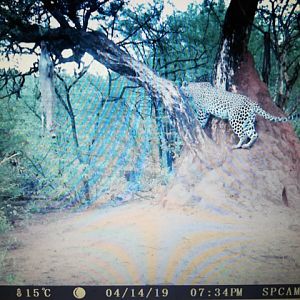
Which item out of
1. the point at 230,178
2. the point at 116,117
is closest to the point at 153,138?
the point at 116,117

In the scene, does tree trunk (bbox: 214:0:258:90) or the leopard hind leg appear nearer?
tree trunk (bbox: 214:0:258:90)

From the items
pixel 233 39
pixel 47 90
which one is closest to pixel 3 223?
pixel 47 90

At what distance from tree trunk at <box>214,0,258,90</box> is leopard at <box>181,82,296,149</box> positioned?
0.06m

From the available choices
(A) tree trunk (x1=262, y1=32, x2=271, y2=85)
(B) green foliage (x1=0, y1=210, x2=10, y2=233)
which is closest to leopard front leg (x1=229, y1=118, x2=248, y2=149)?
(A) tree trunk (x1=262, y1=32, x2=271, y2=85)

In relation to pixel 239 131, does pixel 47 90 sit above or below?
above

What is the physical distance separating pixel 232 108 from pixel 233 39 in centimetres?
35

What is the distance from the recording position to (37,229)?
1756mm

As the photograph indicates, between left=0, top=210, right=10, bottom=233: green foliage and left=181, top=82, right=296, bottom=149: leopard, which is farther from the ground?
left=181, top=82, right=296, bottom=149: leopard

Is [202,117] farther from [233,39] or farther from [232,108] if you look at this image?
[233,39]

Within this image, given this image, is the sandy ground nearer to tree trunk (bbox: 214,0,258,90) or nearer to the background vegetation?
the background vegetation

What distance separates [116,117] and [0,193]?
723 mm

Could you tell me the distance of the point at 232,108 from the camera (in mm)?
1778

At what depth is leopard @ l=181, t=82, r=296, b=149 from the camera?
1767mm

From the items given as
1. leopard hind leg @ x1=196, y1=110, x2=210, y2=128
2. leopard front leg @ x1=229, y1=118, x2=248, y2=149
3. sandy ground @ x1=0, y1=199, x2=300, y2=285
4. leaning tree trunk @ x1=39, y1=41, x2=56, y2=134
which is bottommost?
sandy ground @ x1=0, y1=199, x2=300, y2=285
